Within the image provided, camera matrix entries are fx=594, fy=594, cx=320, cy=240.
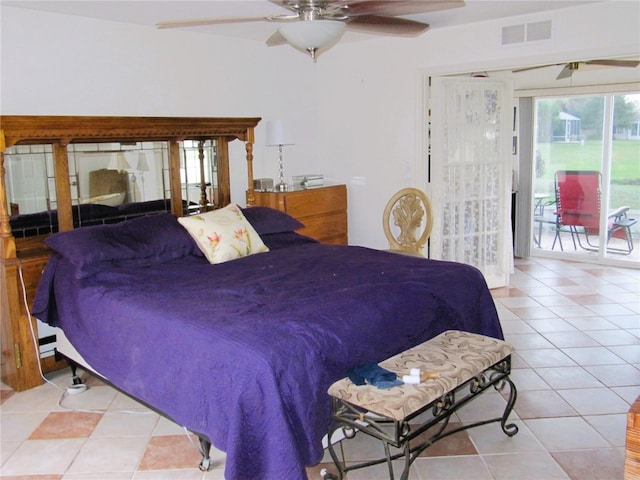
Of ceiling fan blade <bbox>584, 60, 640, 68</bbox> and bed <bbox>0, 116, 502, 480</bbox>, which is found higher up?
ceiling fan blade <bbox>584, 60, 640, 68</bbox>

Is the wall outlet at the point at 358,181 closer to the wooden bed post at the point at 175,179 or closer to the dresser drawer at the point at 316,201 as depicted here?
the dresser drawer at the point at 316,201

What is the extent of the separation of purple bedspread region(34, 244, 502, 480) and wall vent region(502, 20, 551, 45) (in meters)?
2.05

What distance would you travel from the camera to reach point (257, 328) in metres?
2.44

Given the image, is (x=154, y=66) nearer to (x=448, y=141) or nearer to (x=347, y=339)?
(x=448, y=141)

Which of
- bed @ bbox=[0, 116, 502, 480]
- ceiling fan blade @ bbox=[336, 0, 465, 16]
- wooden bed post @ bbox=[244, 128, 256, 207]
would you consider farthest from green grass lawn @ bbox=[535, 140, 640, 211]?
ceiling fan blade @ bbox=[336, 0, 465, 16]

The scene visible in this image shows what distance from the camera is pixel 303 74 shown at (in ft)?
18.6

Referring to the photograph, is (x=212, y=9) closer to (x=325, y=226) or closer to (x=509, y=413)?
(x=325, y=226)

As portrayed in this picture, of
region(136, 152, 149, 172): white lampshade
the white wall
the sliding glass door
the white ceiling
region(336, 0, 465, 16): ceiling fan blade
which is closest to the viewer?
region(336, 0, 465, 16): ceiling fan blade

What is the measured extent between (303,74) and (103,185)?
2.41 metres

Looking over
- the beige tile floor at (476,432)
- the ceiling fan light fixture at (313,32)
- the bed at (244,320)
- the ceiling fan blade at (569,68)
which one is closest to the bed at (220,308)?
the bed at (244,320)

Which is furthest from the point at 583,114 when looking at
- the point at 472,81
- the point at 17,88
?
the point at 17,88

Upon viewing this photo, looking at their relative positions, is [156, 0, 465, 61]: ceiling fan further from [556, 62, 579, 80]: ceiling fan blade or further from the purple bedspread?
[556, 62, 579, 80]: ceiling fan blade

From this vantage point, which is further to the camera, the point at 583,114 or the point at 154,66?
the point at 583,114

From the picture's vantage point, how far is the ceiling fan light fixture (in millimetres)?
2615
